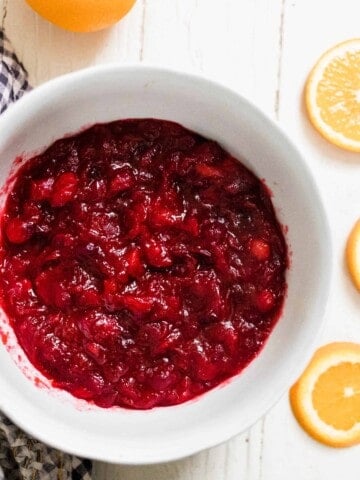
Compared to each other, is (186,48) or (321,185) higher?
(186,48)

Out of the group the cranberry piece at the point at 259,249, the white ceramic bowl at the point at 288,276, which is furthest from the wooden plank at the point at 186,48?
the cranberry piece at the point at 259,249

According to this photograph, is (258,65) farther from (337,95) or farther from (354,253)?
(354,253)

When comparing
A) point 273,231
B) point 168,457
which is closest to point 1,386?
Result: point 168,457

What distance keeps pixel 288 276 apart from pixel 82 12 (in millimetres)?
632

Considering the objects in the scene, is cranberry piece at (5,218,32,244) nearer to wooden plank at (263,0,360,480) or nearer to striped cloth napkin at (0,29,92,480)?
striped cloth napkin at (0,29,92,480)

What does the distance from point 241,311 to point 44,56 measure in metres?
0.67

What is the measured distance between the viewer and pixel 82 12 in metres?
1.59

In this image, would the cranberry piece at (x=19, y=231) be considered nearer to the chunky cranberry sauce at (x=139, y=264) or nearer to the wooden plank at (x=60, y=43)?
the chunky cranberry sauce at (x=139, y=264)

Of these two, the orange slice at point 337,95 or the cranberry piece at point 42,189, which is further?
the orange slice at point 337,95

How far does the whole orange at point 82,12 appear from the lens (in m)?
1.58

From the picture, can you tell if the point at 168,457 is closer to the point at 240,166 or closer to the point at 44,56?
the point at 240,166

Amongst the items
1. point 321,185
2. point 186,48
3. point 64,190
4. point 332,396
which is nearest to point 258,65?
point 186,48

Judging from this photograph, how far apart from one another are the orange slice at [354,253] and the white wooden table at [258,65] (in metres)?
0.02

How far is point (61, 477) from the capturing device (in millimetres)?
1697
